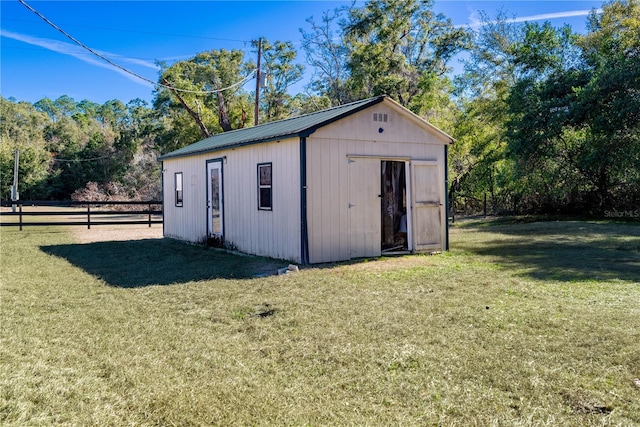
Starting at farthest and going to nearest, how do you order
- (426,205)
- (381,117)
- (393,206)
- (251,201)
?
(393,206), (251,201), (426,205), (381,117)

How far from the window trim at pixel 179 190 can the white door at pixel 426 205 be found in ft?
22.0

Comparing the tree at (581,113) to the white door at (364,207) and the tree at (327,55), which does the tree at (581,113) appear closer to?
the white door at (364,207)

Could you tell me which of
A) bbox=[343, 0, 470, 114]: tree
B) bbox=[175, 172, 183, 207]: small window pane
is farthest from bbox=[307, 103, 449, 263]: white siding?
bbox=[343, 0, 470, 114]: tree

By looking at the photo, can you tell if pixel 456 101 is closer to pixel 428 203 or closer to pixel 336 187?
pixel 428 203

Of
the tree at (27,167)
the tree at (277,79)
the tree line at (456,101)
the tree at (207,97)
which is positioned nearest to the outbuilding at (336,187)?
the tree line at (456,101)

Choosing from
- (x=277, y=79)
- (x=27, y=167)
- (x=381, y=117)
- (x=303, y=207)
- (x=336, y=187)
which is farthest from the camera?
(x=27, y=167)

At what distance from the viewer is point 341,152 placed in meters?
8.83

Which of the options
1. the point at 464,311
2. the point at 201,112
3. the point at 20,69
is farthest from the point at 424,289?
the point at 20,69

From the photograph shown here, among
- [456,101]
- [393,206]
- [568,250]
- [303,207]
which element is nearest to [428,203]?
[393,206]

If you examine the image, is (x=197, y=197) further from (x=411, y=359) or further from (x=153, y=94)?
(x=153, y=94)

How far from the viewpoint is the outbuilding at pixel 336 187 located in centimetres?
854

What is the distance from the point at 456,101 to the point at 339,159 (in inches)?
774

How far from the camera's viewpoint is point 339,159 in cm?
881

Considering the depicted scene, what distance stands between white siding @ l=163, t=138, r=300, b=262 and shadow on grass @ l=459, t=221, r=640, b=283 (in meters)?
3.81
